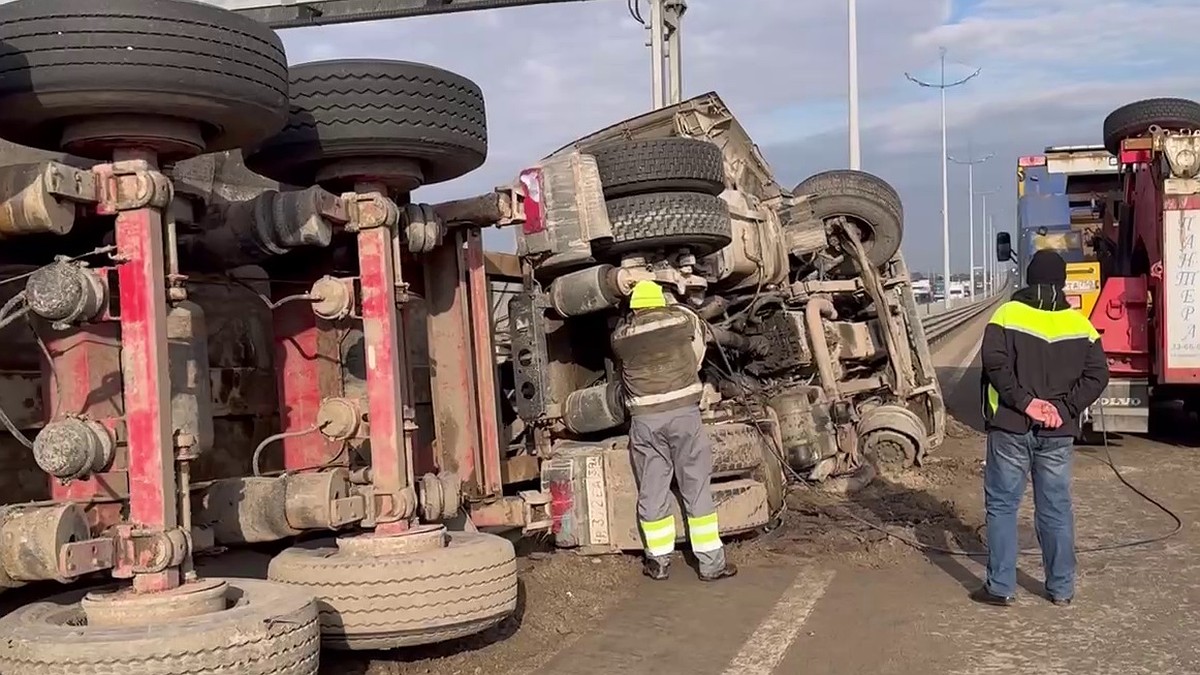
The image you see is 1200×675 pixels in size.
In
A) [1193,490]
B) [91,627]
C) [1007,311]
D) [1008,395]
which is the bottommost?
[1193,490]

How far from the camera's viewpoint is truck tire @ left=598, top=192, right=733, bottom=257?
6.29 m

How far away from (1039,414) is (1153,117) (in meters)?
6.42

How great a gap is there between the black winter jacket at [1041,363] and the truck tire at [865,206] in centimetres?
424

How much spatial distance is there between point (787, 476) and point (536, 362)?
2.21m

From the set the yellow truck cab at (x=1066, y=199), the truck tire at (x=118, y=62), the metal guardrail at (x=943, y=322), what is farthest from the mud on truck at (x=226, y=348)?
the metal guardrail at (x=943, y=322)

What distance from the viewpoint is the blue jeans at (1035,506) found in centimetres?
520

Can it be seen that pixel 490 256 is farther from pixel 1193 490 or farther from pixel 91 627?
pixel 1193 490

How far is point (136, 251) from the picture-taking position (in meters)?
3.53

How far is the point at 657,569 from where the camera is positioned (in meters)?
5.91

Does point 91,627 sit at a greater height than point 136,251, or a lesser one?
lesser

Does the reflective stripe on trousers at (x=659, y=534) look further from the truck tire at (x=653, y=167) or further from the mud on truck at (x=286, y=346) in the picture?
the truck tire at (x=653, y=167)

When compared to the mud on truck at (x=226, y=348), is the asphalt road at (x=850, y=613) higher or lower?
lower

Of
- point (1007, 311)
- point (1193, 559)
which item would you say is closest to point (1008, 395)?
point (1007, 311)

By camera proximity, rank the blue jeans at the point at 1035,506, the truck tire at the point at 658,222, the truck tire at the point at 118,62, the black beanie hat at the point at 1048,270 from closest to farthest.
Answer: the truck tire at the point at 118,62 → the blue jeans at the point at 1035,506 → the black beanie hat at the point at 1048,270 → the truck tire at the point at 658,222
